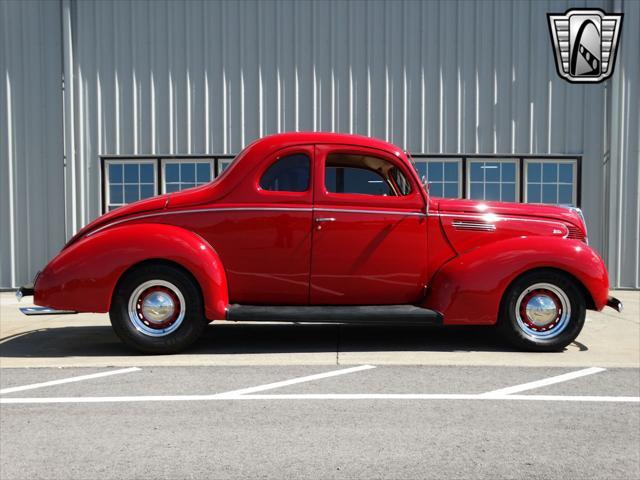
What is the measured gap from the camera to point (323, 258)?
17.0 ft

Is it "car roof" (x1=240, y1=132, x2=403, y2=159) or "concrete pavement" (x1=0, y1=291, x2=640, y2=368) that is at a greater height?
"car roof" (x1=240, y1=132, x2=403, y2=159)

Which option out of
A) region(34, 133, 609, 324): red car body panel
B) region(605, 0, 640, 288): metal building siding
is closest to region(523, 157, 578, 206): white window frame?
region(605, 0, 640, 288): metal building siding

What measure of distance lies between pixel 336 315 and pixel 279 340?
111cm

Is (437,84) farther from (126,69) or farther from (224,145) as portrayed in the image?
(126,69)

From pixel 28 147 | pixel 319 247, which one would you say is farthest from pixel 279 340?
pixel 28 147

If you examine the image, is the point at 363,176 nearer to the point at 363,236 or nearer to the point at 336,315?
the point at 363,236

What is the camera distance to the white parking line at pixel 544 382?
3.89m

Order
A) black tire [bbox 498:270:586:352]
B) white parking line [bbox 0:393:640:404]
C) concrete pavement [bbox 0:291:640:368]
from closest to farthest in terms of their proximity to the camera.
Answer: white parking line [bbox 0:393:640:404] → concrete pavement [bbox 0:291:640:368] → black tire [bbox 498:270:586:352]

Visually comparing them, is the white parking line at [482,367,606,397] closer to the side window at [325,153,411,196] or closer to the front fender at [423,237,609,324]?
the front fender at [423,237,609,324]

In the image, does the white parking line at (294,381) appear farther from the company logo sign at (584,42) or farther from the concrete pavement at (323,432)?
the company logo sign at (584,42)

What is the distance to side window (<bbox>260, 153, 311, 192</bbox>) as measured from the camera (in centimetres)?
525

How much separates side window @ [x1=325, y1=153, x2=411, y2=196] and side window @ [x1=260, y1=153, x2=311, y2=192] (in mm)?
218

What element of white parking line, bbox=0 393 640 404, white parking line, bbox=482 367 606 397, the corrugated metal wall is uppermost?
the corrugated metal wall

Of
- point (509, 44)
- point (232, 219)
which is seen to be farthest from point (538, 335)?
point (509, 44)
